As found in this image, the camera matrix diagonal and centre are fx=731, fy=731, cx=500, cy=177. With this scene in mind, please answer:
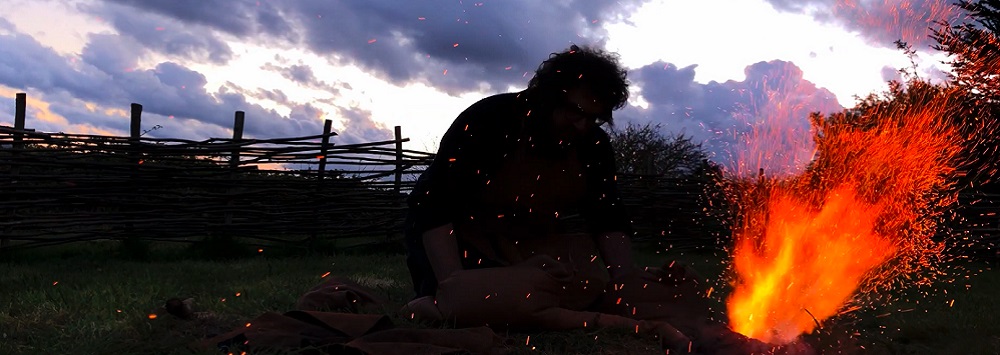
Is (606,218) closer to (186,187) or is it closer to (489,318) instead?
(489,318)

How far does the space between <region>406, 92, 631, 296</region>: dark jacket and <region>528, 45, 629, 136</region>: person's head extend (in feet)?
A: 0.26

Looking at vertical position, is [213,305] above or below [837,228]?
below

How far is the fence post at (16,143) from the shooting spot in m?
6.58

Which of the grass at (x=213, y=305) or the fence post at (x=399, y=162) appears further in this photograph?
the fence post at (x=399, y=162)

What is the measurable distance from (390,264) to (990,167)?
348 inches

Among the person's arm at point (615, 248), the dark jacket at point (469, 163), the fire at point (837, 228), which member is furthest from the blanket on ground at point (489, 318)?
the fire at point (837, 228)

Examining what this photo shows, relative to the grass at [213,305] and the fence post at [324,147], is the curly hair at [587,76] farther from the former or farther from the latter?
the fence post at [324,147]

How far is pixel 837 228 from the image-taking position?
561 centimetres

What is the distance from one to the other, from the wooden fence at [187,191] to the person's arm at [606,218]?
183 inches

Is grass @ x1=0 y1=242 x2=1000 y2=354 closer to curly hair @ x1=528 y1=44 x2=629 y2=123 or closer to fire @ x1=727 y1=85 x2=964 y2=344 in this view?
fire @ x1=727 y1=85 x2=964 y2=344

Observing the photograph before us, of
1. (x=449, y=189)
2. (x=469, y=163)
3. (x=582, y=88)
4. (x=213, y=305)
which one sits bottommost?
(x=213, y=305)

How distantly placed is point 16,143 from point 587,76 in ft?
20.0

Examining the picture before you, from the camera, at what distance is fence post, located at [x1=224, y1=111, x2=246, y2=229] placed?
23.9 feet

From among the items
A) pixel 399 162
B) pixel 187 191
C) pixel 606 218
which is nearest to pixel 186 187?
pixel 187 191
